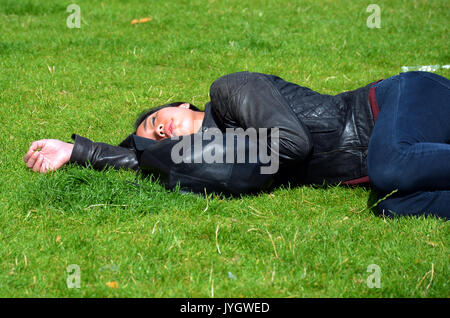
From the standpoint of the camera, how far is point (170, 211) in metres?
3.68

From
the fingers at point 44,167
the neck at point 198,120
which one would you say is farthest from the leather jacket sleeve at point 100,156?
the neck at point 198,120

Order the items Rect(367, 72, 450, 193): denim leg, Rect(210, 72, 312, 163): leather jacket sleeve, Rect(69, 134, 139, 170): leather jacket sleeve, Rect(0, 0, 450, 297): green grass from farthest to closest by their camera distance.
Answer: Rect(69, 134, 139, 170): leather jacket sleeve < Rect(210, 72, 312, 163): leather jacket sleeve < Rect(367, 72, 450, 193): denim leg < Rect(0, 0, 450, 297): green grass

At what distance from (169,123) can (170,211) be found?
0.83 meters

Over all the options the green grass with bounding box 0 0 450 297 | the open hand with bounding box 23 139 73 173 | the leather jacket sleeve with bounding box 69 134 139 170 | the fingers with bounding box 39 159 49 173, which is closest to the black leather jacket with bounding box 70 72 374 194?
the green grass with bounding box 0 0 450 297

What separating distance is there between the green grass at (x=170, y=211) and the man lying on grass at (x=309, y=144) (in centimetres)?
13

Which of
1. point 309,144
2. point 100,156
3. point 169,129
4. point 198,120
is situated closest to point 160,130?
point 169,129

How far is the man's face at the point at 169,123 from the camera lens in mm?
4215

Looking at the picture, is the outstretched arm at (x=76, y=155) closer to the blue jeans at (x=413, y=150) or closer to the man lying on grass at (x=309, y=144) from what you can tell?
the man lying on grass at (x=309, y=144)

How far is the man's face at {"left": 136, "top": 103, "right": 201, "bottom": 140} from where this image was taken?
4.21 m

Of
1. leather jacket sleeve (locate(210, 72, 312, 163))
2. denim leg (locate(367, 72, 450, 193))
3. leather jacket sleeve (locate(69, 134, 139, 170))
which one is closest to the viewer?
denim leg (locate(367, 72, 450, 193))

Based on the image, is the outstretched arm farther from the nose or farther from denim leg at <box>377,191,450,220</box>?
denim leg at <box>377,191,450,220</box>

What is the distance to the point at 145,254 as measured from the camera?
318 centimetres

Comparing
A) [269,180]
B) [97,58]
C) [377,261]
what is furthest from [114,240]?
[97,58]
